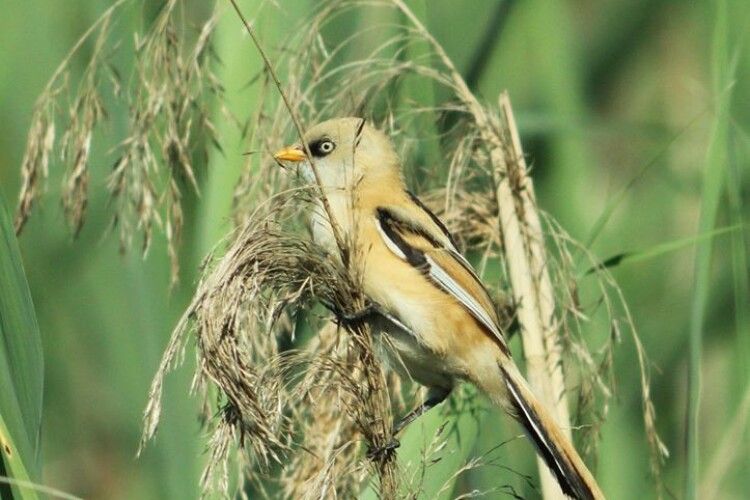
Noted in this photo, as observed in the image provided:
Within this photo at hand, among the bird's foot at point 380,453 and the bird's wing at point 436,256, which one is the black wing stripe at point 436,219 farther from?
the bird's foot at point 380,453

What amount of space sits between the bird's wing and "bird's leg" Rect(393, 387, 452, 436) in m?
0.17

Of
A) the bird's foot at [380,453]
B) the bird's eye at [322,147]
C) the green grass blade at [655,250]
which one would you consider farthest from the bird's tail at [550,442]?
the bird's eye at [322,147]

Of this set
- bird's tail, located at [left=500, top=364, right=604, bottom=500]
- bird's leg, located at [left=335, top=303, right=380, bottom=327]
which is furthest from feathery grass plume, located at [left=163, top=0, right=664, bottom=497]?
bird's leg, located at [left=335, top=303, right=380, bottom=327]

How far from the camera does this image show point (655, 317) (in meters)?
3.09

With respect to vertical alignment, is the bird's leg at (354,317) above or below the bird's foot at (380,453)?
above

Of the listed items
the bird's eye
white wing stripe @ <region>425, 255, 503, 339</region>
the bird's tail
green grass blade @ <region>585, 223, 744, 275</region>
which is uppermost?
the bird's eye

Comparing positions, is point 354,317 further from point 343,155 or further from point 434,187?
point 434,187

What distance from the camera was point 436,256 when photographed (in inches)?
103

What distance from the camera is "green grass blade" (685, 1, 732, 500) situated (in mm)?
2193

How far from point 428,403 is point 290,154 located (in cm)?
61

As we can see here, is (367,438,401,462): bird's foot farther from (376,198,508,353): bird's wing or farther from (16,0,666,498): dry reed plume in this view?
(376,198,508,353): bird's wing

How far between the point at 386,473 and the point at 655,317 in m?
1.34

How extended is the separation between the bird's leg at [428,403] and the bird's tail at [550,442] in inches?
6.2

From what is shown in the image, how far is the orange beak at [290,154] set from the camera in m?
2.52
